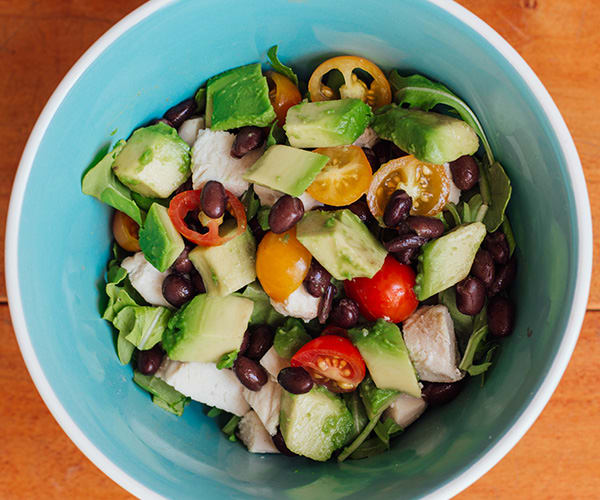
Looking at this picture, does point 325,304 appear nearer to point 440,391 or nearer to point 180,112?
point 440,391

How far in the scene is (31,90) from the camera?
1.89 metres

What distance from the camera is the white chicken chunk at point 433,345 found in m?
1.55

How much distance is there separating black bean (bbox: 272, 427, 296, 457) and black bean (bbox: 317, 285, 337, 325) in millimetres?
320

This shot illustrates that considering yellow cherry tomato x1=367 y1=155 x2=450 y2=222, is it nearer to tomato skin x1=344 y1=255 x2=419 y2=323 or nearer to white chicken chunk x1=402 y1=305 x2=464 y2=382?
tomato skin x1=344 y1=255 x2=419 y2=323

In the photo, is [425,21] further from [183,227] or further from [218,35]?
[183,227]

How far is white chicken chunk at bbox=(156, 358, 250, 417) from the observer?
5.30 feet

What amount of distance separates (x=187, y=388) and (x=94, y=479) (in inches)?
20.4

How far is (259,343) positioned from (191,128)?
0.57m

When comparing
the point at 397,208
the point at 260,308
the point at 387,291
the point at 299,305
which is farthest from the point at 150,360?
the point at 397,208

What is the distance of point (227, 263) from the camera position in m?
1.53

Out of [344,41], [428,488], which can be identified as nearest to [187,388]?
[428,488]

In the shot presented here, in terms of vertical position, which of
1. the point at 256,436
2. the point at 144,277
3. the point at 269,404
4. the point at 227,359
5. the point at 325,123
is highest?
the point at 325,123

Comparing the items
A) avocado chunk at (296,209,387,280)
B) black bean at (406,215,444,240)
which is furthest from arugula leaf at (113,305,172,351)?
black bean at (406,215,444,240)

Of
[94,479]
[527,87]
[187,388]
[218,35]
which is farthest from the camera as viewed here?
[94,479]
